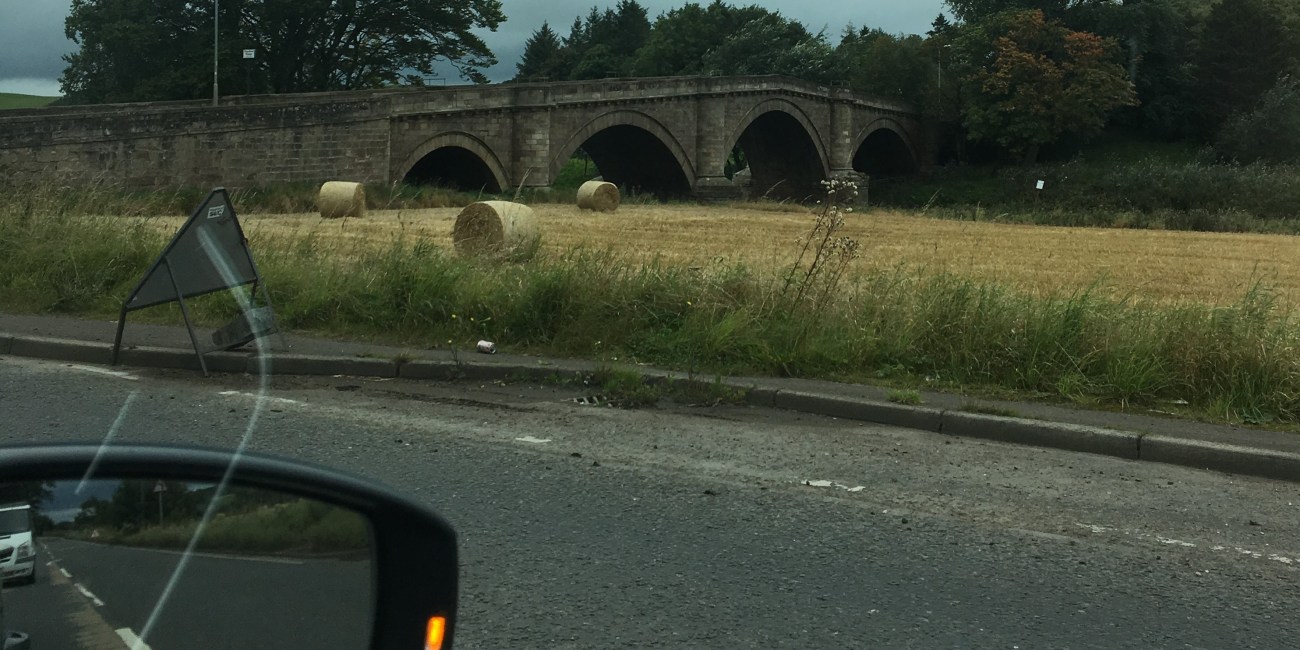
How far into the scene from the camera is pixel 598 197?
121 ft

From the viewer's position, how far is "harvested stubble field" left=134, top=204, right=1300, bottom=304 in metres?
18.1

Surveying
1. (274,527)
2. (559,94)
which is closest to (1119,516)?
(274,527)

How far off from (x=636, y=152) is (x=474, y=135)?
15.1m

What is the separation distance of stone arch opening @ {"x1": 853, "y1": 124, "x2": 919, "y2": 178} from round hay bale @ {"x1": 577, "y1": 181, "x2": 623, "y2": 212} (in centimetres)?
4044

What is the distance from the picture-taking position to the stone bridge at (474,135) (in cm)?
3209

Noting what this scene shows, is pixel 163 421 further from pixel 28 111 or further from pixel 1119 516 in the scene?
A: pixel 28 111

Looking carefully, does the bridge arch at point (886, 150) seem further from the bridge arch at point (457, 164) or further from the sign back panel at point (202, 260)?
the sign back panel at point (202, 260)

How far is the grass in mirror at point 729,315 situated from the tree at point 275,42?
1622 inches

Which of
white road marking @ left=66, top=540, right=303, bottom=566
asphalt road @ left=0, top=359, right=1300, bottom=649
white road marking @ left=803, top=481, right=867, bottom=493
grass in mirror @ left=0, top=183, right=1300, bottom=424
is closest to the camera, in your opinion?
white road marking @ left=66, top=540, right=303, bottom=566

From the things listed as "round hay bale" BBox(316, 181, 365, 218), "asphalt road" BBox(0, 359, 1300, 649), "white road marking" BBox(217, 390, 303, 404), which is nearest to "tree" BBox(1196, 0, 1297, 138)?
"round hay bale" BBox(316, 181, 365, 218)

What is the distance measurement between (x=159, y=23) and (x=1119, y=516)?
5495 cm


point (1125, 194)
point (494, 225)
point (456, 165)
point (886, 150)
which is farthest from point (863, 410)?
point (886, 150)

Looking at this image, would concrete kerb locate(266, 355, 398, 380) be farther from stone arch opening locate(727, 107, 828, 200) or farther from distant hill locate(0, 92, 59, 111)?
distant hill locate(0, 92, 59, 111)

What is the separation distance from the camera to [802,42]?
92.9 metres
